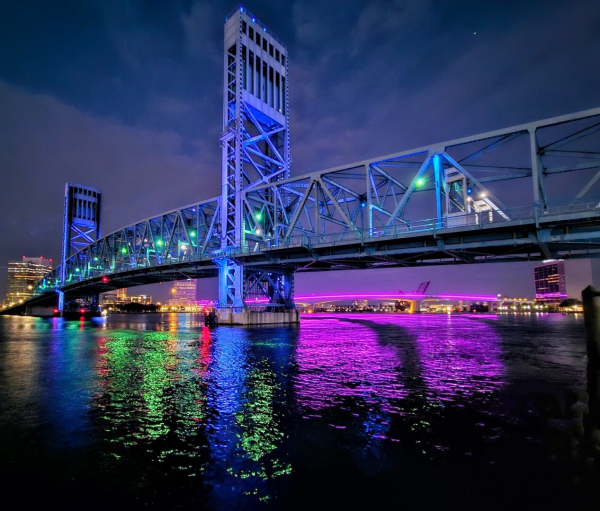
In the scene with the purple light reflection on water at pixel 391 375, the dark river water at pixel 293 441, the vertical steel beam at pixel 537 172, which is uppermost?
the vertical steel beam at pixel 537 172

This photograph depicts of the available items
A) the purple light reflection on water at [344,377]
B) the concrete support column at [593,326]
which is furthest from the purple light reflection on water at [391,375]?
the concrete support column at [593,326]

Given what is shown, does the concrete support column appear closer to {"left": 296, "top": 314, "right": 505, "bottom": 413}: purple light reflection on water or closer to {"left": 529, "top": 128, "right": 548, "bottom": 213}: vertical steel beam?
{"left": 296, "top": 314, "right": 505, "bottom": 413}: purple light reflection on water

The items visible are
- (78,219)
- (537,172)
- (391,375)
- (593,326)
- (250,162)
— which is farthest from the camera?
(78,219)

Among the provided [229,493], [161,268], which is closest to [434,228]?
[229,493]

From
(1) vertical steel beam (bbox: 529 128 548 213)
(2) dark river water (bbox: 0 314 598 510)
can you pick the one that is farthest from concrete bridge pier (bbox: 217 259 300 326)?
(2) dark river water (bbox: 0 314 598 510)

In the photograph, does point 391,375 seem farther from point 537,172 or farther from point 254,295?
point 254,295

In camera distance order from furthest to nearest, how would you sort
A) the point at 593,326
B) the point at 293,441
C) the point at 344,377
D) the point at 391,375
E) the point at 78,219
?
the point at 78,219, the point at 593,326, the point at 391,375, the point at 344,377, the point at 293,441

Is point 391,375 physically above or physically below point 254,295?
below

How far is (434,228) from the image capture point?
3133cm

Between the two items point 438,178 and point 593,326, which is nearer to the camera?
point 593,326

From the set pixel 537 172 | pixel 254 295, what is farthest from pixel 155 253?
pixel 537 172

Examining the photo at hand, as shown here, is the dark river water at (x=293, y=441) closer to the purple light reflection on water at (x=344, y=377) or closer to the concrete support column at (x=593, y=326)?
the purple light reflection on water at (x=344, y=377)

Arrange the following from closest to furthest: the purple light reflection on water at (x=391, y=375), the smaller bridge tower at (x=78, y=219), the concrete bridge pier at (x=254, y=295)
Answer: the purple light reflection on water at (x=391, y=375), the concrete bridge pier at (x=254, y=295), the smaller bridge tower at (x=78, y=219)

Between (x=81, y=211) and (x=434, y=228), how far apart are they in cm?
12095
